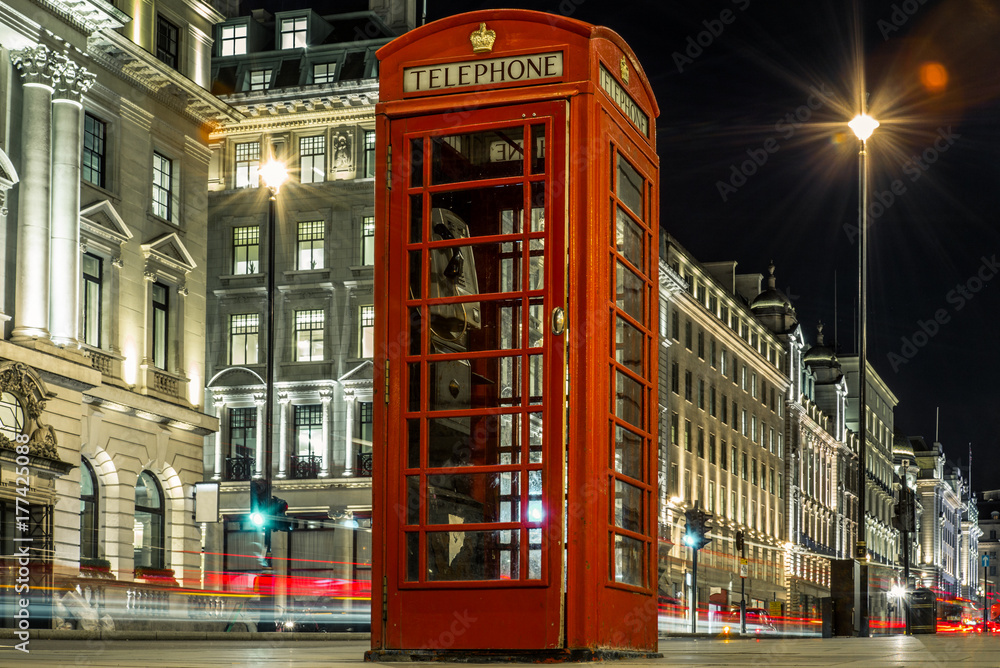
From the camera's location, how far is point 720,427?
69.9m

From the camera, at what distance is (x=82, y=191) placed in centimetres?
2891

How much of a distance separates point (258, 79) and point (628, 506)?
4075 cm

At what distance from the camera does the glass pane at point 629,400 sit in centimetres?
863

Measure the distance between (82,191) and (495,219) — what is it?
22.2 metres

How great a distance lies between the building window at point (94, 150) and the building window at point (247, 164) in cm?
1665

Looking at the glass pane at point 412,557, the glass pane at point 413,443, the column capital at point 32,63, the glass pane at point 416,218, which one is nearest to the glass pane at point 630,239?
the glass pane at point 416,218

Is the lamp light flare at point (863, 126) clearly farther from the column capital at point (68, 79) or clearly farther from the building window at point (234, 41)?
the building window at point (234, 41)

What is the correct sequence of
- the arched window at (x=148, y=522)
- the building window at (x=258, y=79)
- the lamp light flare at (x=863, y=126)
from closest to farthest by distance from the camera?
the lamp light flare at (x=863, y=126)
the arched window at (x=148, y=522)
the building window at (x=258, y=79)

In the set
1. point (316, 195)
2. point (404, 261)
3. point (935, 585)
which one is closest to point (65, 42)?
point (316, 195)

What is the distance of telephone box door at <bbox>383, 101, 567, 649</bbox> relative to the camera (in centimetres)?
796

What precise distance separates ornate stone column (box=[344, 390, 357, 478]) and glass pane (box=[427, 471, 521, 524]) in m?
36.7

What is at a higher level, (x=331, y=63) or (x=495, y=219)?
(x=331, y=63)

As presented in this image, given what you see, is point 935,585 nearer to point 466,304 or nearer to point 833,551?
point 833,551

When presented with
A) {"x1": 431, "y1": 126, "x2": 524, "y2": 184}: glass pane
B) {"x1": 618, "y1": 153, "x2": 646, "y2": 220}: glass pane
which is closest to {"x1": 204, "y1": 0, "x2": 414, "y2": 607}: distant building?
{"x1": 618, "y1": 153, "x2": 646, "y2": 220}: glass pane
